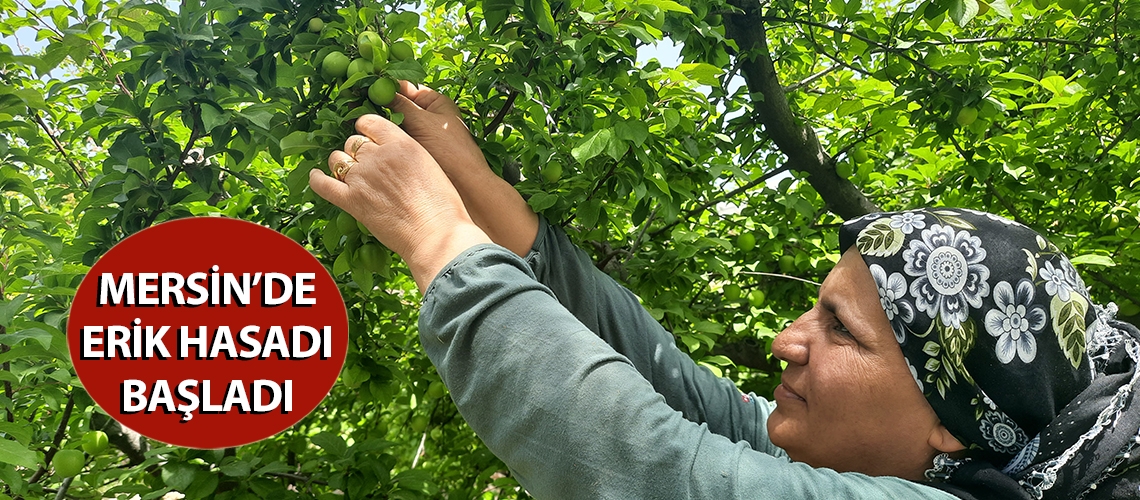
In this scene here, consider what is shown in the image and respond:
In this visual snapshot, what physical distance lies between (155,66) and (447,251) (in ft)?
2.75

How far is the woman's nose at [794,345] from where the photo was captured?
139cm

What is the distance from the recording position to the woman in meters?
1.04

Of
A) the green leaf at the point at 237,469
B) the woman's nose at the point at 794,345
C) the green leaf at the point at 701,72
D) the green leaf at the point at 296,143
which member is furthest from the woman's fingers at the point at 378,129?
the green leaf at the point at 237,469

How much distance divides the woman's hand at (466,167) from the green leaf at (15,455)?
95 cm

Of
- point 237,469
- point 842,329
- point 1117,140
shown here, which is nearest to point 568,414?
point 842,329

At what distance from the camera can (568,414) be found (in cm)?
103

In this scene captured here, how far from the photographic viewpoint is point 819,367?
4.35 ft

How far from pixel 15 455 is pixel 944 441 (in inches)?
65.9

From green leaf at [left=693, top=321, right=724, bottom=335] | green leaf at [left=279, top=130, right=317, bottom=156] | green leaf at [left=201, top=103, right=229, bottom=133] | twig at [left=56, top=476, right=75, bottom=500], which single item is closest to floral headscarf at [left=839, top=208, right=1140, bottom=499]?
green leaf at [left=279, top=130, right=317, bottom=156]

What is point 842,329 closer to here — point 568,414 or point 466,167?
point 568,414

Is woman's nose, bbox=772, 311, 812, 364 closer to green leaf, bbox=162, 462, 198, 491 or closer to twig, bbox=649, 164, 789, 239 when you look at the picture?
twig, bbox=649, 164, 789, 239

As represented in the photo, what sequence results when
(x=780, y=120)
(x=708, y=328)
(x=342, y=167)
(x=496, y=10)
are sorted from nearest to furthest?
(x=342, y=167), (x=496, y=10), (x=708, y=328), (x=780, y=120)

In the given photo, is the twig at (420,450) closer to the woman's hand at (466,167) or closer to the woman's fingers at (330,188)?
the woman's hand at (466,167)

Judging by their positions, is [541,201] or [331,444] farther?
[331,444]
